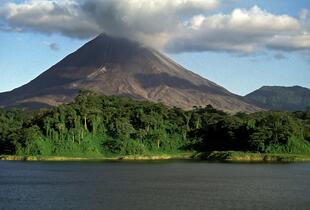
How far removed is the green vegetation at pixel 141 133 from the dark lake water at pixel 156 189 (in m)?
25.7

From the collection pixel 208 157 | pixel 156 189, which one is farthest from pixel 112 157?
pixel 156 189

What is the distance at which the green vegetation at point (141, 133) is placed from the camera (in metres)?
82.9

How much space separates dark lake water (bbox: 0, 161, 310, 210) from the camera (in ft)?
107

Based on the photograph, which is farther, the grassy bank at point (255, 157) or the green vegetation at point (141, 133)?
the green vegetation at point (141, 133)

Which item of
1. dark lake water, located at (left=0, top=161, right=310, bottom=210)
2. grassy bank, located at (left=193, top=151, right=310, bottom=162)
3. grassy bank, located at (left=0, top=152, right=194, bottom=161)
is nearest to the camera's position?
dark lake water, located at (left=0, top=161, right=310, bottom=210)

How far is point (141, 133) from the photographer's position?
88.9m

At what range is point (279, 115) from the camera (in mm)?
85562

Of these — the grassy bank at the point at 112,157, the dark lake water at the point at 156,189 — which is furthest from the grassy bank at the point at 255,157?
the dark lake water at the point at 156,189

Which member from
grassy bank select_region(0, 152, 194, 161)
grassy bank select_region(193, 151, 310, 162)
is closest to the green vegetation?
grassy bank select_region(0, 152, 194, 161)

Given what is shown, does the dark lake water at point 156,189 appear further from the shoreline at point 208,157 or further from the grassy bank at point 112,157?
the grassy bank at point 112,157

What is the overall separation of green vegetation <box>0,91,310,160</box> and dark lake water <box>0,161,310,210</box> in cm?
2569

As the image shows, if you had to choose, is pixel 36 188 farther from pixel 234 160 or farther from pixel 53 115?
pixel 53 115

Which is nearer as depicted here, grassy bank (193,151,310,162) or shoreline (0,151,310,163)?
grassy bank (193,151,310,162)

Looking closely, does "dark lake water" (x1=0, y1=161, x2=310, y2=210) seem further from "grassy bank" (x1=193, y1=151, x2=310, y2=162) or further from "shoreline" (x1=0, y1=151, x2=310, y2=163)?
"shoreline" (x1=0, y1=151, x2=310, y2=163)
